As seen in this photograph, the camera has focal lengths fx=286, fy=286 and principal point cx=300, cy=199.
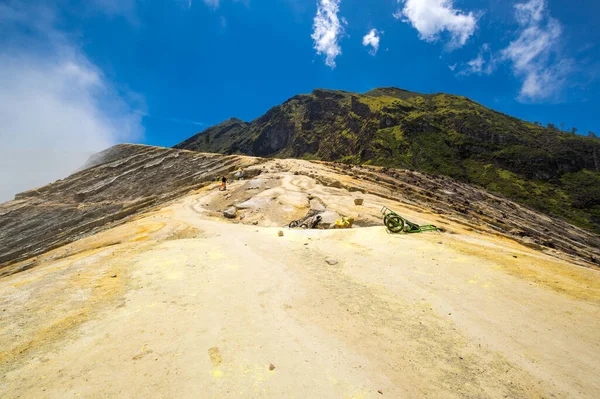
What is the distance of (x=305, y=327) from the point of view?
8.55 metres

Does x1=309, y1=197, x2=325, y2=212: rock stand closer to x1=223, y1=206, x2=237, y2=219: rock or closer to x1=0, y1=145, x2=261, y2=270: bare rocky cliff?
x1=223, y1=206, x2=237, y2=219: rock

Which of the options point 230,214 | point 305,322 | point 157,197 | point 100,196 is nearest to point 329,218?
point 230,214

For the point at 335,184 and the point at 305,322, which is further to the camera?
the point at 335,184

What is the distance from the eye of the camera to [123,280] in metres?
11.8

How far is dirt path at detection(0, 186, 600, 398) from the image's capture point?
6.30m

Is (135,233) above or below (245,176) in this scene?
below

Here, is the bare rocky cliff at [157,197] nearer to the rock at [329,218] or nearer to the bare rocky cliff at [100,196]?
the bare rocky cliff at [100,196]

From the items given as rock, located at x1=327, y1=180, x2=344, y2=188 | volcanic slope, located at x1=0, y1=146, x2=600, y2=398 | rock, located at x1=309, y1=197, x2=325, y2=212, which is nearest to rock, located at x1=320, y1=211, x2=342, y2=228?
rock, located at x1=309, y1=197, x2=325, y2=212

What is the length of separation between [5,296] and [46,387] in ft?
25.2

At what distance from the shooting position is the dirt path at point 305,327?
630 cm

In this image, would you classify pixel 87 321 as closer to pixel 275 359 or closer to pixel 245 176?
pixel 275 359

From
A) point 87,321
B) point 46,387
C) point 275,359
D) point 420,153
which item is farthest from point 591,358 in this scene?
point 420,153

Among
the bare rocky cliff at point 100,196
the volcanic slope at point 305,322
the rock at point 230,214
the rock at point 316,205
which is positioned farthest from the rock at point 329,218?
the bare rocky cliff at point 100,196

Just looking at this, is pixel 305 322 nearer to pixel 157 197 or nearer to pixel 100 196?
pixel 157 197
